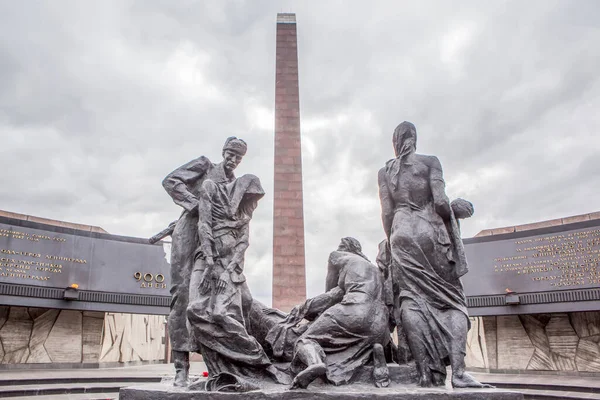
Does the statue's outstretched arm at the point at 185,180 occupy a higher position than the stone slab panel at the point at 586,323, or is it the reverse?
the statue's outstretched arm at the point at 185,180

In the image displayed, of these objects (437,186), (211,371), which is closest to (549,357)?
(437,186)

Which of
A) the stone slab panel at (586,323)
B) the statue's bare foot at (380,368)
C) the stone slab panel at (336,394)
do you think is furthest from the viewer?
the stone slab panel at (586,323)

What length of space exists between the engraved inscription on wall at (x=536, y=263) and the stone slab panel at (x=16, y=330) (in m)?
14.1

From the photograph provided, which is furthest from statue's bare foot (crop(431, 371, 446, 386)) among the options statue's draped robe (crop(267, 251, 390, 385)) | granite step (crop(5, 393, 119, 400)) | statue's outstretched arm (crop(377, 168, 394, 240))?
granite step (crop(5, 393, 119, 400))

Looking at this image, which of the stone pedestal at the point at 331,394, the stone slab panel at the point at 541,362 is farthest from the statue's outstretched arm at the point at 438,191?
the stone slab panel at the point at 541,362

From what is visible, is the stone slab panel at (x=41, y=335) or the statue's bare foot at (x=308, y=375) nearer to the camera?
the statue's bare foot at (x=308, y=375)

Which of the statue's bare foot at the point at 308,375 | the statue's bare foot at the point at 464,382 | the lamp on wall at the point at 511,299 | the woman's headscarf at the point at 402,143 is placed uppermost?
the woman's headscarf at the point at 402,143

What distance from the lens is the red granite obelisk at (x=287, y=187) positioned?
553 inches

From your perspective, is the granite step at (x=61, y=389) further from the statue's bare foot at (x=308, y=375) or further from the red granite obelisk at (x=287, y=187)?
the statue's bare foot at (x=308, y=375)

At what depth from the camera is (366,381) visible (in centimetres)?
419

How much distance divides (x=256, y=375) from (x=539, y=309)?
36.2ft

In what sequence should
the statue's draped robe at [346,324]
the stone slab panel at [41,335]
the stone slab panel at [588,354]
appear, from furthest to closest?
1. the stone slab panel at [41,335]
2. the stone slab panel at [588,354]
3. the statue's draped robe at [346,324]

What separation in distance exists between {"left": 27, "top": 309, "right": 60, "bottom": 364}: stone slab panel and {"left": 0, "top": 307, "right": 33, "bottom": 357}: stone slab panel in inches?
6.4

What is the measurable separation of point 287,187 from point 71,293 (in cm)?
742
